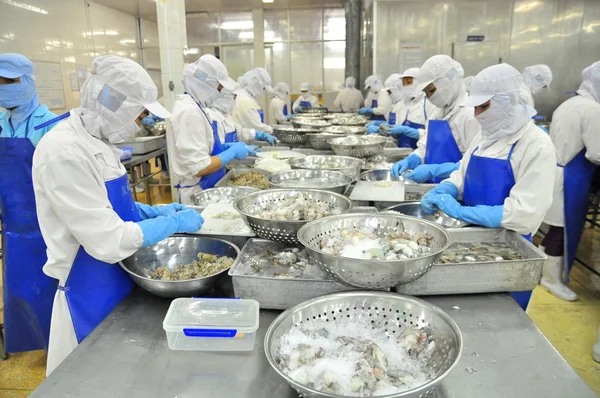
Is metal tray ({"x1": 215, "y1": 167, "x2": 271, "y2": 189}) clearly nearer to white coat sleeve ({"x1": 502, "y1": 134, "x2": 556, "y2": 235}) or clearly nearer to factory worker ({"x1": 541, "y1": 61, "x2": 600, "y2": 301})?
white coat sleeve ({"x1": 502, "y1": 134, "x2": 556, "y2": 235})

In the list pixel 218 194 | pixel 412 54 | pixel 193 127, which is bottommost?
pixel 218 194

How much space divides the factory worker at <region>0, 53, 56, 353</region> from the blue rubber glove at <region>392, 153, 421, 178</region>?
2496 millimetres

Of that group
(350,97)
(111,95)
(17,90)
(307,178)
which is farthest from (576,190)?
(350,97)

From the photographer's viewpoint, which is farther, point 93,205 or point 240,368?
point 93,205

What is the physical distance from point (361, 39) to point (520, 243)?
31.3 feet

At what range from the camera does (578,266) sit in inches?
174

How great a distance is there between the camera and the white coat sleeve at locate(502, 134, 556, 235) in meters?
1.86

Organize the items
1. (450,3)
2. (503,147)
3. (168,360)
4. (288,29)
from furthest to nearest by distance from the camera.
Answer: (288,29), (450,3), (503,147), (168,360)

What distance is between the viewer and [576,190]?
12.1 feet

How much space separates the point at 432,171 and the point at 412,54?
5.56 metres

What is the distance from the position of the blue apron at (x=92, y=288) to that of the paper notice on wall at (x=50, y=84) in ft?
25.1

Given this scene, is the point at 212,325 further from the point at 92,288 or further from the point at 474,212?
the point at 474,212

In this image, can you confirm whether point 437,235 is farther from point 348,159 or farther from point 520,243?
point 348,159

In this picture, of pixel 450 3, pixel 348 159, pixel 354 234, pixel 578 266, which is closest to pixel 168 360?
pixel 354 234
